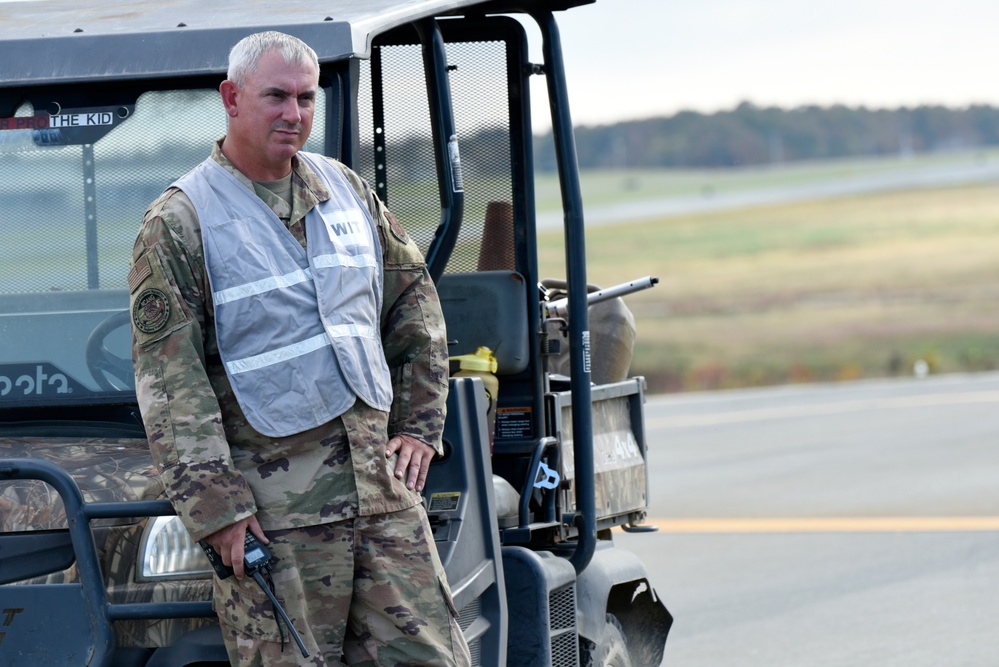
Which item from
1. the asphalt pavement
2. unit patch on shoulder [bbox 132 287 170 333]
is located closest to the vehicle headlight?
unit patch on shoulder [bbox 132 287 170 333]

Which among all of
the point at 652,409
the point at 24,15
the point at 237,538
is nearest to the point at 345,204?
the point at 237,538

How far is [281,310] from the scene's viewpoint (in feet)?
11.1

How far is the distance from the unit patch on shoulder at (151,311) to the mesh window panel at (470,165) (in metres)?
1.77

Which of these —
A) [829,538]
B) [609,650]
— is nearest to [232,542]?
[609,650]

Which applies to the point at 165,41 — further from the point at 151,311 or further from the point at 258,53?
the point at 151,311

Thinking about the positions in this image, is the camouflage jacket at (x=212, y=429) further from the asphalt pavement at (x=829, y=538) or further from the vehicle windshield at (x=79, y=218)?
the asphalt pavement at (x=829, y=538)

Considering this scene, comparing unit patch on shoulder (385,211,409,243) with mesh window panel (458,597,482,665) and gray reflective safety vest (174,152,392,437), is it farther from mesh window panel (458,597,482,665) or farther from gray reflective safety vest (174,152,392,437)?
mesh window panel (458,597,482,665)

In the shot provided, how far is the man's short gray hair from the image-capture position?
3.38 meters

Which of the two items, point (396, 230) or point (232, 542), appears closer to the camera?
point (232, 542)

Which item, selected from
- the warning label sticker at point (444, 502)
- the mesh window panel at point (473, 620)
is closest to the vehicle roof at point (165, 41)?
the warning label sticker at point (444, 502)

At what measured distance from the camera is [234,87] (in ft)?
11.2

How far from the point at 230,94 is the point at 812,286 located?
55054mm

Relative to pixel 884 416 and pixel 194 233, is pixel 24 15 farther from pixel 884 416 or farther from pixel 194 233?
pixel 884 416

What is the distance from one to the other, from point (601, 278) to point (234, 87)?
54.0 m
